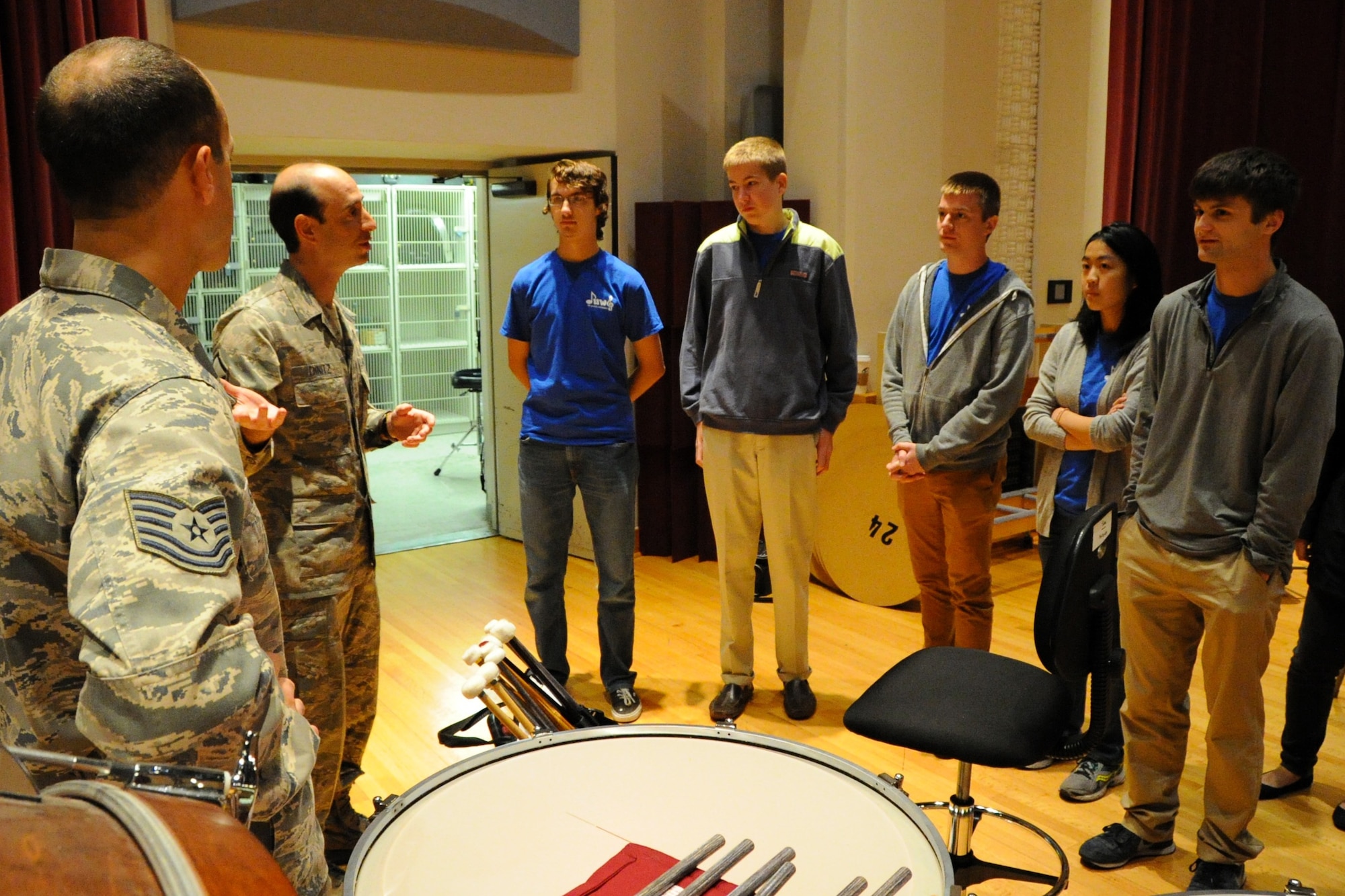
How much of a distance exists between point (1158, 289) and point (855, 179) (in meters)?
2.13

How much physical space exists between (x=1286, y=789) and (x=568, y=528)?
7.52 feet

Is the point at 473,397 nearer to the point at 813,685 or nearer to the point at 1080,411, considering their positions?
the point at 813,685

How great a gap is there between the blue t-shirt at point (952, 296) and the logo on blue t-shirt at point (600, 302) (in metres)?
1.04

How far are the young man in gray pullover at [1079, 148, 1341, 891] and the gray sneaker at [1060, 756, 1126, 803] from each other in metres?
0.34

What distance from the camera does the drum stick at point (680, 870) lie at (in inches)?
45.9

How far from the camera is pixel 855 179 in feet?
16.0

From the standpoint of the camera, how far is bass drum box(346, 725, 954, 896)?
126 cm

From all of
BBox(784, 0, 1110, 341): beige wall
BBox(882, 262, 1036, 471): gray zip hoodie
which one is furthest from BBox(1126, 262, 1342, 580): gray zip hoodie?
BBox(784, 0, 1110, 341): beige wall

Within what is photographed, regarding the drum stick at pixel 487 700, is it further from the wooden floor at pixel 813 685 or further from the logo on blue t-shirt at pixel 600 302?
the logo on blue t-shirt at pixel 600 302

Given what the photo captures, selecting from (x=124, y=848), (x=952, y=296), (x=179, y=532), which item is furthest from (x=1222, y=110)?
(x=124, y=848)

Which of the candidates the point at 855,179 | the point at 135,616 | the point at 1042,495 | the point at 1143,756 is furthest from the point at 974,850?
the point at 855,179

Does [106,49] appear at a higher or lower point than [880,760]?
higher

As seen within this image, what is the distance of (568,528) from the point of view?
3525 mm

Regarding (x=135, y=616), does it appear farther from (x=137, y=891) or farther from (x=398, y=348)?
(x=398, y=348)
